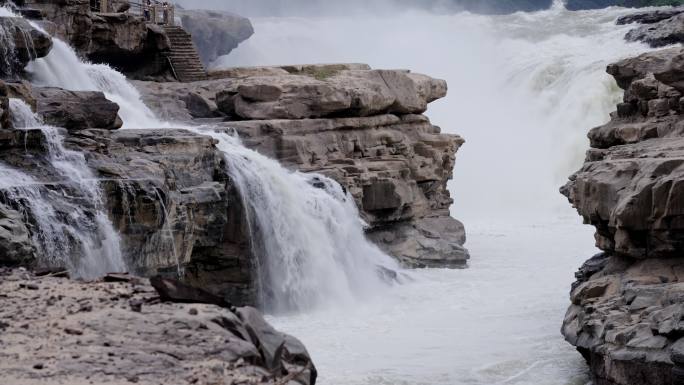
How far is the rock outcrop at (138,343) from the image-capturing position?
233 inches

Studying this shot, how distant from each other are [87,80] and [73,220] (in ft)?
24.3

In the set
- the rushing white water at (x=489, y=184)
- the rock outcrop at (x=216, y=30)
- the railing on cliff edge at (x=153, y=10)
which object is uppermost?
the railing on cliff edge at (x=153, y=10)

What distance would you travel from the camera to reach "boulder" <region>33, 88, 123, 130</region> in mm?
14688

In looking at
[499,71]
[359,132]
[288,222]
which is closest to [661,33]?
[499,71]

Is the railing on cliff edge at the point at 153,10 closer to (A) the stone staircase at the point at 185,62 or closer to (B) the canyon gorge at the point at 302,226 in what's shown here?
(B) the canyon gorge at the point at 302,226

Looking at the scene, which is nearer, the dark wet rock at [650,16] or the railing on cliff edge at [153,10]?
the railing on cliff edge at [153,10]

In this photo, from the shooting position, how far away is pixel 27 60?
57.3ft

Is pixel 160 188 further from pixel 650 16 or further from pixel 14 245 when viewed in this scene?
pixel 650 16

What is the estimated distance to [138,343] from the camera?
6266 mm

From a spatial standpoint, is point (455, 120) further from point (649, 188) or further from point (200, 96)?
point (649, 188)

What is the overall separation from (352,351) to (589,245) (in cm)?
1011

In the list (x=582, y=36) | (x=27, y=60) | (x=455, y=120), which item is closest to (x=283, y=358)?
(x=27, y=60)

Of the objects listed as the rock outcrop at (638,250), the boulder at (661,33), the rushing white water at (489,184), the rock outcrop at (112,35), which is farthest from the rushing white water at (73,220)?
the boulder at (661,33)

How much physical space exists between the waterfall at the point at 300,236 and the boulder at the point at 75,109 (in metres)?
1.75
